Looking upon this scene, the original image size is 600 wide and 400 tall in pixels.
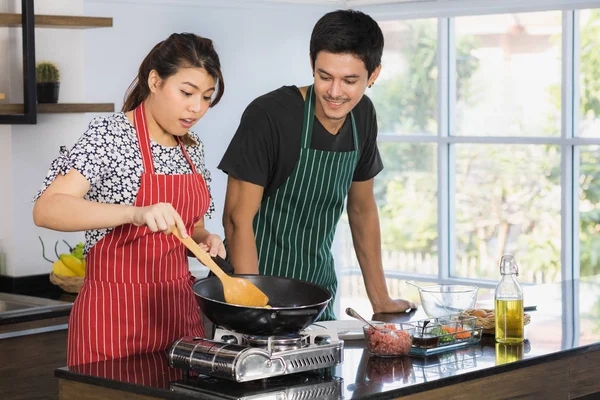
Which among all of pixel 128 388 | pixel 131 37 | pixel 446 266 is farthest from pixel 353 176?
pixel 446 266

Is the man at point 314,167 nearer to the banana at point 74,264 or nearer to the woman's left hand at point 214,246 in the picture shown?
the woman's left hand at point 214,246

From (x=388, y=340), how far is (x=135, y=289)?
663mm

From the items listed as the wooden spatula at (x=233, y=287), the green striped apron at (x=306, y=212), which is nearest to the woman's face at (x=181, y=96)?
the wooden spatula at (x=233, y=287)

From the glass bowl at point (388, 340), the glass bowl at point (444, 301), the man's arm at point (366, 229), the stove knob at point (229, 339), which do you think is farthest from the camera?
the man's arm at point (366, 229)

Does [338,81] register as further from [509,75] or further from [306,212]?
[509,75]

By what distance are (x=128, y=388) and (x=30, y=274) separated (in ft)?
7.84

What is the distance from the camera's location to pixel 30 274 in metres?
4.29

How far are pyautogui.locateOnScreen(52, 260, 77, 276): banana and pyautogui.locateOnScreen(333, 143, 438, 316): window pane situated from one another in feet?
11.1

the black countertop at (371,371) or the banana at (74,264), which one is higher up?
the banana at (74,264)

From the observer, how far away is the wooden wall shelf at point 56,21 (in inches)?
161

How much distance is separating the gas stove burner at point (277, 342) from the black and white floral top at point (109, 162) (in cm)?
58

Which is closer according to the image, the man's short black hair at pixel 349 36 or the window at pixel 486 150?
the man's short black hair at pixel 349 36

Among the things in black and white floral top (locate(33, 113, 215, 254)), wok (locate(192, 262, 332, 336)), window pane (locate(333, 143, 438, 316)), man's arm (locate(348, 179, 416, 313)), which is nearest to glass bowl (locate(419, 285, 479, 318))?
man's arm (locate(348, 179, 416, 313))

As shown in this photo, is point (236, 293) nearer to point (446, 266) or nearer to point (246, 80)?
point (246, 80)
